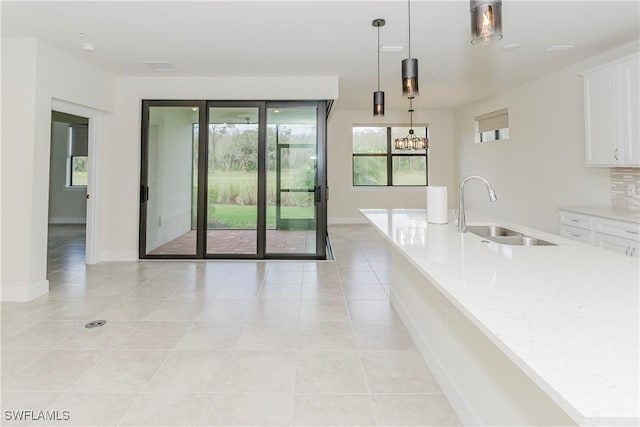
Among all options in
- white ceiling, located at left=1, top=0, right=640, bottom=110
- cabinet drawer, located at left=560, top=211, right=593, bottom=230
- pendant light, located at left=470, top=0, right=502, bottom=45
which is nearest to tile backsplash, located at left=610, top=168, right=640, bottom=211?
cabinet drawer, located at left=560, top=211, right=593, bottom=230

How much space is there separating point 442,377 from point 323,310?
55.5 inches

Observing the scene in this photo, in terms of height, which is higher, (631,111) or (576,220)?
(631,111)

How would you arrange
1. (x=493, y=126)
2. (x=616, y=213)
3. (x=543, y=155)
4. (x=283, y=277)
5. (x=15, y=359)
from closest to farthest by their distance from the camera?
(x=15, y=359) < (x=616, y=213) < (x=283, y=277) < (x=543, y=155) < (x=493, y=126)

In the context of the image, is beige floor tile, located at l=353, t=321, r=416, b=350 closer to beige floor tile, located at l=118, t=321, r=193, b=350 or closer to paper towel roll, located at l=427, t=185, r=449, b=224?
paper towel roll, located at l=427, t=185, r=449, b=224

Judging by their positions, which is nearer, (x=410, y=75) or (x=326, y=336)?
(x=410, y=75)

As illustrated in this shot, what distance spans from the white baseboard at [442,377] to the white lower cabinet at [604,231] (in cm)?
219

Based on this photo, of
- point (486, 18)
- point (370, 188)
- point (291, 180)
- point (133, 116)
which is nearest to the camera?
point (486, 18)

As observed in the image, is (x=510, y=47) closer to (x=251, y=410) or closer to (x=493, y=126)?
(x=493, y=126)

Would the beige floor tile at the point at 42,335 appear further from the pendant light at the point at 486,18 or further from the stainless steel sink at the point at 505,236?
the pendant light at the point at 486,18

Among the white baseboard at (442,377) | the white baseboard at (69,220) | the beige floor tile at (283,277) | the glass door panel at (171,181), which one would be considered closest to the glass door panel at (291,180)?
the beige floor tile at (283,277)

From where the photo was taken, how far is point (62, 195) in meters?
9.19

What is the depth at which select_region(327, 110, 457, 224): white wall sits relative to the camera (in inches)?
344

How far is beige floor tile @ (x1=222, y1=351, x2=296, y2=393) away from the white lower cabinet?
320 centimetres

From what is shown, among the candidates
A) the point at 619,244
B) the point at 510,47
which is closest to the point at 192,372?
the point at 619,244
